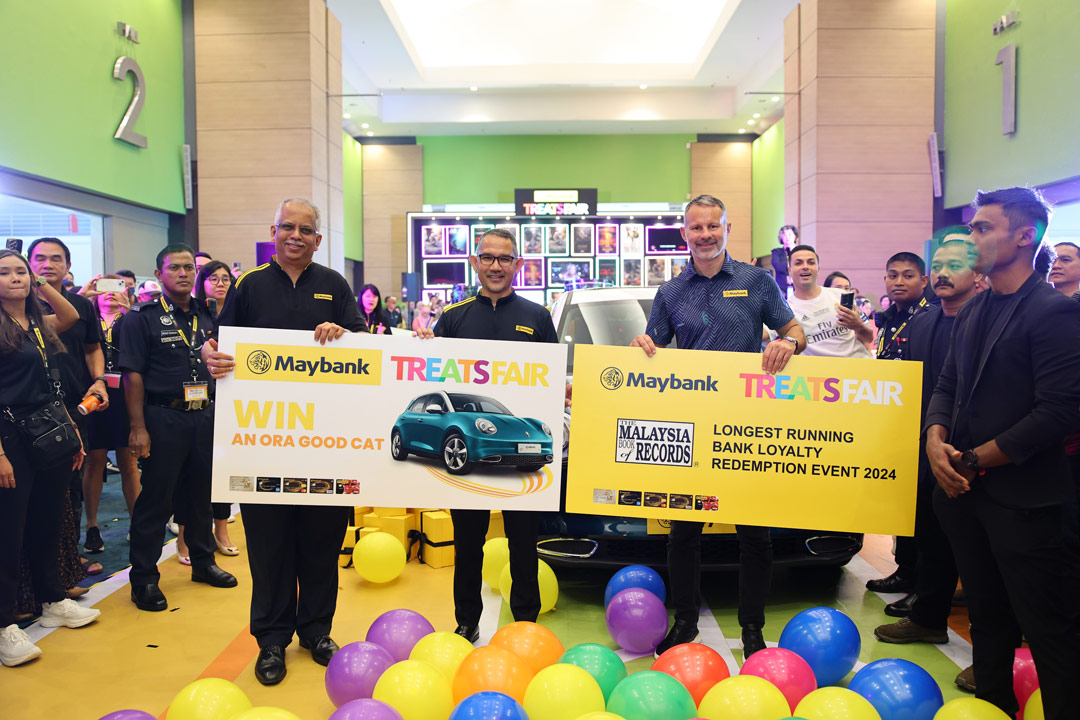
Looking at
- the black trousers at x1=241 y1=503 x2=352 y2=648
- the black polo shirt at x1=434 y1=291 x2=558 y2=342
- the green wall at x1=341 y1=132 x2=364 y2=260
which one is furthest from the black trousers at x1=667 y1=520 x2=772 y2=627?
the green wall at x1=341 y1=132 x2=364 y2=260

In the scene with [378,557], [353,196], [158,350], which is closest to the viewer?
[158,350]

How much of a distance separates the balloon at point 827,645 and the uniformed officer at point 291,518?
1.92m

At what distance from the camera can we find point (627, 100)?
19.2 meters

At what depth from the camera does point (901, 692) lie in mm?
2215

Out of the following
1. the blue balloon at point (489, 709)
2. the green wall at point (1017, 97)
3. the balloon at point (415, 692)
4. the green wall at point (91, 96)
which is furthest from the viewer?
the green wall at point (1017, 97)

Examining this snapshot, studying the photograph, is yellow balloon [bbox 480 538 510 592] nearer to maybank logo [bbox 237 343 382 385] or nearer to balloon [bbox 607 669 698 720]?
maybank logo [bbox 237 343 382 385]

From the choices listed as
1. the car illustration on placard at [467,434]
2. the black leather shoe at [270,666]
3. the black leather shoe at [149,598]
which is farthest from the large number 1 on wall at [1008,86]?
the black leather shoe at [149,598]

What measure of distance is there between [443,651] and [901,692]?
1.56 m

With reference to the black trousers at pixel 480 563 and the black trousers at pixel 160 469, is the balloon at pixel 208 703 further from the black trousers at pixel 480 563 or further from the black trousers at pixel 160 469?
the black trousers at pixel 160 469

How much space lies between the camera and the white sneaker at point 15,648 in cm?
287

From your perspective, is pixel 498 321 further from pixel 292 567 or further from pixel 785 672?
pixel 785 672

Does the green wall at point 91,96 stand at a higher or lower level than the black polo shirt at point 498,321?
higher

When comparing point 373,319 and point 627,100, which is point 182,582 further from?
point 627,100

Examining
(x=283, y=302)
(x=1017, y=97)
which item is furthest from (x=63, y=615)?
(x=1017, y=97)
